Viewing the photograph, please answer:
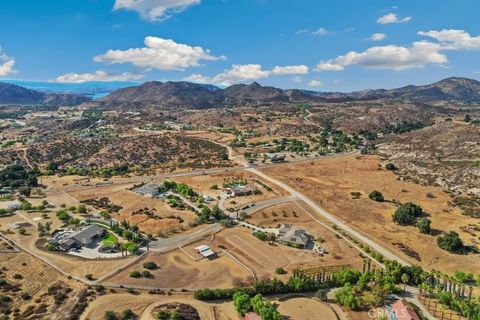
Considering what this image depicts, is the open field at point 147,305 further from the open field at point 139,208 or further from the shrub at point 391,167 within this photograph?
the shrub at point 391,167

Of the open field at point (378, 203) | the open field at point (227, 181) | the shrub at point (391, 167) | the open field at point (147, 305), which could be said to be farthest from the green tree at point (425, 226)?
the shrub at point (391, 167)

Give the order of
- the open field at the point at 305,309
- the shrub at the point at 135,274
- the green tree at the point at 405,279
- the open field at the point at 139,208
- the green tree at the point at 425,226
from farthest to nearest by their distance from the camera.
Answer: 1. the open field at the point at 139,208
2. the green tree at the point at 425,226
3. the shrub at the point at 135,274
4. the green tree at the point at 405,279
5. the open field at the point at 305,309

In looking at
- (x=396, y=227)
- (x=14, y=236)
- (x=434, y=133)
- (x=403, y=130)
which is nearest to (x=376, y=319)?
(x=396, y=227)

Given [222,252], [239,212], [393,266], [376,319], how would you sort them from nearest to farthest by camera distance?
[376,319] < [393,266] < [222,252] < [239,212]

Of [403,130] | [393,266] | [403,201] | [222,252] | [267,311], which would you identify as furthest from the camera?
[403,130]

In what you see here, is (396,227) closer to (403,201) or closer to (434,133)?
(403,201)

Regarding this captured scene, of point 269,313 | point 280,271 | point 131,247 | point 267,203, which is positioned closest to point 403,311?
point 269,313

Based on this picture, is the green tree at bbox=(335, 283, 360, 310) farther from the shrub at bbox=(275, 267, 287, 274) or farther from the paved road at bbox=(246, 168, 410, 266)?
the paved road at bbox=(246, 168, 410, 266)
